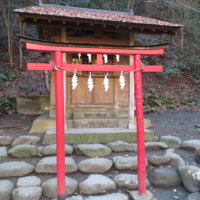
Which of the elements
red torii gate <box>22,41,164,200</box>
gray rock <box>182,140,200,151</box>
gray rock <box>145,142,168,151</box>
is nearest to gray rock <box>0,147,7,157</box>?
red torii gate <box>22,41,164,200</box>

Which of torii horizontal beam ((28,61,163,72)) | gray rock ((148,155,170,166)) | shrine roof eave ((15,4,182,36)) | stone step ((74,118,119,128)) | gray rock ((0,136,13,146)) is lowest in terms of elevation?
gray rock ((148,155,170,166))

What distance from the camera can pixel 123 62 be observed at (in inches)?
283

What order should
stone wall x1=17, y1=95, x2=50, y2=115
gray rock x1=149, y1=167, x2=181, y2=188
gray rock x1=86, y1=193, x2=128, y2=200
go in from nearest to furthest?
gray rock x1=86, y1=193, x2=128, y2=200
gray rock x1=149, y1=167, x2=181, y2=188
stone wall x1=17, y1=95, x2=50, y2=115

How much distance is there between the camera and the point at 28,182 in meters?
3.69

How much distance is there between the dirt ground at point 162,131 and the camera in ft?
12.8

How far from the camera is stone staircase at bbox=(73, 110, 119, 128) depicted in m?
6.29

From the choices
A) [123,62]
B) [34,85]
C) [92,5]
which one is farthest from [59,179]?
[92,5]

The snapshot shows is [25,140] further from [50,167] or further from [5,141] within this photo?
[50,167]

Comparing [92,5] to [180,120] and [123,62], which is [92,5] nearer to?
[123,62]

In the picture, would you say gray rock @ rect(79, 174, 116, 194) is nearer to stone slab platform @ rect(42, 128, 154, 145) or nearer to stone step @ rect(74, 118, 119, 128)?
stone slab platform @ rect(42, 128, 154, 145)

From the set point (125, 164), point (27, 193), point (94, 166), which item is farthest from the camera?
point (125, 164)

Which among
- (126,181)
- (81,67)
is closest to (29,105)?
(81,67)

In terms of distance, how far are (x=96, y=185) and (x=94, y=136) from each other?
1.95 meters

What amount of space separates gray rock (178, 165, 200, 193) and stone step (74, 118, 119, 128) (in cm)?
299
